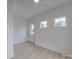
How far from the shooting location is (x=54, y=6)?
2.14 meters

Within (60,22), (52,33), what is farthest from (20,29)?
(60,22)

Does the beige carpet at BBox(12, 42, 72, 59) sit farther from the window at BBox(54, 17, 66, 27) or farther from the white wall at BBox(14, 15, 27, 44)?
the window at BBox(54, 17, 66, 27)

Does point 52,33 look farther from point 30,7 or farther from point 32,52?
point 30,7

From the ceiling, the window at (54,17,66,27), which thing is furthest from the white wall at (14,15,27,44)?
the window at (54,17,66,27)

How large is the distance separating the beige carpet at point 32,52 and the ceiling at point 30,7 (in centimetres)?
78

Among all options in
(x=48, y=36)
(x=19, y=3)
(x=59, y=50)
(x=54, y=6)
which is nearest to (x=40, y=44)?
(x=48, y=36)

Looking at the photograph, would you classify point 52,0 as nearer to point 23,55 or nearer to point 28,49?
point 28,49

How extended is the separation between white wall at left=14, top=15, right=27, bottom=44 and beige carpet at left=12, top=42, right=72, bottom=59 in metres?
0.14

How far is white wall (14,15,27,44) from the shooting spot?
2.20m

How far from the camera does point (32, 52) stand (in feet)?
7.54

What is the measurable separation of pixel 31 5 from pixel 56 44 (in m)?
1.23

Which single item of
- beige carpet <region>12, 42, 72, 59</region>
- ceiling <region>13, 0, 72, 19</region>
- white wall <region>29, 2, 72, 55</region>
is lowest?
beige carpet <region>12, 42, 72, 59</region>
